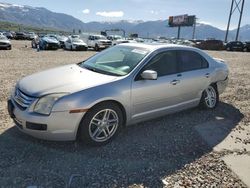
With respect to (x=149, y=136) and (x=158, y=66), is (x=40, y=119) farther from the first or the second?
(x=158, y=66)

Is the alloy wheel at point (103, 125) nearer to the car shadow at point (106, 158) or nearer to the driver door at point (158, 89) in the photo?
the car shadow at point (106, 158)

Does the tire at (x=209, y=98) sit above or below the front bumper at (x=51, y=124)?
below

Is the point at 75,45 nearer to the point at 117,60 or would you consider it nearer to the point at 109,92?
the point at 117,60

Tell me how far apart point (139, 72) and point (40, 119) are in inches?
73.2

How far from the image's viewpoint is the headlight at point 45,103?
446 cm

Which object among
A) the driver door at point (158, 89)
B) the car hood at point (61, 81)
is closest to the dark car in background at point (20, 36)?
the car hood at point (61, 81)

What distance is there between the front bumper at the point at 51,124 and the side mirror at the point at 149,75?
1307 mm

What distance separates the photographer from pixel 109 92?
4820 mm

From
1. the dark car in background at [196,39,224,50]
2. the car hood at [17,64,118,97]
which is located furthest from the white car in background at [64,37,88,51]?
the car hood at [17,64,118,97]

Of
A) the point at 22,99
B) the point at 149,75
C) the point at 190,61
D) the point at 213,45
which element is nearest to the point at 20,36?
the point at 213,45

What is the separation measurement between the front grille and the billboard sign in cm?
8565

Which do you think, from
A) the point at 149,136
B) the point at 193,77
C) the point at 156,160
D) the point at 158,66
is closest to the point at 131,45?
the point at 158,66

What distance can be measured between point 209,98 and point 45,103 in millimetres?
4108

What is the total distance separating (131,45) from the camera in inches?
247
